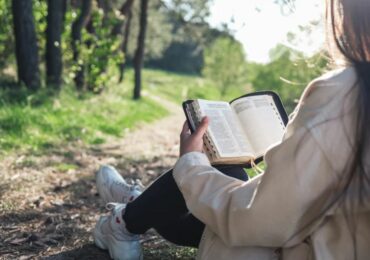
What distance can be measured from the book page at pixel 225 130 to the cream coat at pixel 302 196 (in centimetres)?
32

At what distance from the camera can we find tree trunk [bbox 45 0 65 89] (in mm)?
9992

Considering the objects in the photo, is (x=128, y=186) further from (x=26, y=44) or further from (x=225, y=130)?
(x=26, y=44)

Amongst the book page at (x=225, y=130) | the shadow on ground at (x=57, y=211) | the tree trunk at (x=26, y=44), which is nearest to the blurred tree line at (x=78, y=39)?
the tree trunk at (x=26, y=44)

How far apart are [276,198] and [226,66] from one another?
3278 cm

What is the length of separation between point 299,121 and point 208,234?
600 millimetres

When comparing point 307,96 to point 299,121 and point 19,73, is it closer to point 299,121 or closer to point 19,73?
point 299,121

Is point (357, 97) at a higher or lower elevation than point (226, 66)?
higher

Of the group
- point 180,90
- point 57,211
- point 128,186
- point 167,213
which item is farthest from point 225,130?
point 180,90

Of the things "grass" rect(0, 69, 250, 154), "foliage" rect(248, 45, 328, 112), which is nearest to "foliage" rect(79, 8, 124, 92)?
"grass" rect(0, 69, 250, 154)

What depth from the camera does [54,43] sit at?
10219 mm

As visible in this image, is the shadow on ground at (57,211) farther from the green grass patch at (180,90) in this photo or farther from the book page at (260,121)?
the green grass patch at (180,90)

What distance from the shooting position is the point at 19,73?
9.11 m

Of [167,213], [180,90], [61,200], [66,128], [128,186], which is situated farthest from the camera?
[180,90]

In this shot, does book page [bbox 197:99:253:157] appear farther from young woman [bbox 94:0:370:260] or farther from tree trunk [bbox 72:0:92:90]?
tree trunk [bbox 72:0:92:90]
